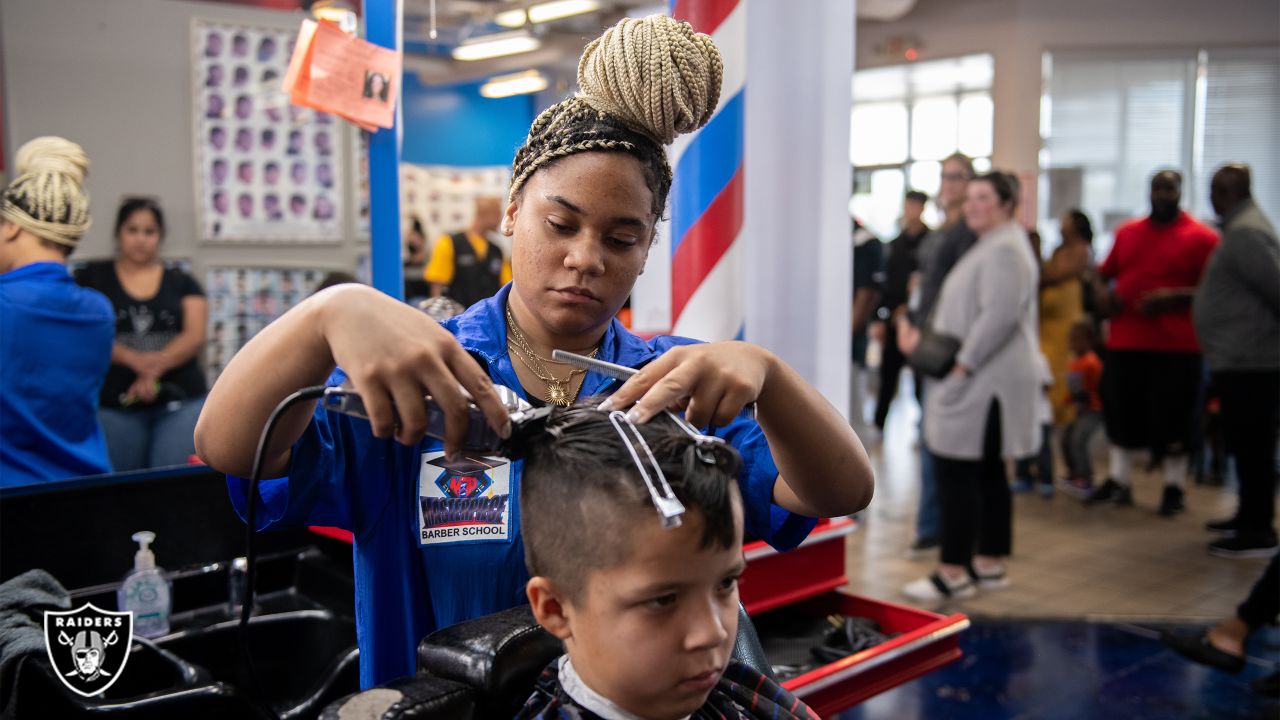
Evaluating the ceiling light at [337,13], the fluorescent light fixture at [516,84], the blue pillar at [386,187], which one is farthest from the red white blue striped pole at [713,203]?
the fluorescent light fixture at [516,84]

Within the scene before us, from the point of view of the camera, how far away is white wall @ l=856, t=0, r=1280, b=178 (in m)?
9.36

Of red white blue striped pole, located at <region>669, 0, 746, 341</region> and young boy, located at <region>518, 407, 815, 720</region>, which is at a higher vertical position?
red white blue striped pole, located at <region>669, 0, 746, 341</region>

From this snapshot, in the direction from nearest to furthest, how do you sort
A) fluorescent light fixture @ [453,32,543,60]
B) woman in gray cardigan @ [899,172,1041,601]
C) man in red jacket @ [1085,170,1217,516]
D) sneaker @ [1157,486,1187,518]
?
1. woman in gray cardigan @ [899,172,1041,601]
2. man in red jacket @ [1085,170,1217,516]
3. sneaker @ [1157,486,1187,518]
4. fluorescent light fixture @ [453,32,543,60]

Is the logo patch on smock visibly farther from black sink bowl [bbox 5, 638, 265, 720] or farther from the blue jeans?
the blue jeans

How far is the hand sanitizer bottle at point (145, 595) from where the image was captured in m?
2.01

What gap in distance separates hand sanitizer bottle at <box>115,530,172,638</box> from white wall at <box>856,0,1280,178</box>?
29.8 feet

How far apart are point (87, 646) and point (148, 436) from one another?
1192 millimetres

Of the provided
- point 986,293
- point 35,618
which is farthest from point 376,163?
point 986,293

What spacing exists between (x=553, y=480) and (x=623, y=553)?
11cm

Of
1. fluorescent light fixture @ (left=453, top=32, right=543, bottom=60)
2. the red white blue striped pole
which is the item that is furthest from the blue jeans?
fluorescent light fixture @ (left=453, top=32, right=543, bottom=60)

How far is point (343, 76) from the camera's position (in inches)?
89.7

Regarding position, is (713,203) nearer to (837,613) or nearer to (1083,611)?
(837,613)

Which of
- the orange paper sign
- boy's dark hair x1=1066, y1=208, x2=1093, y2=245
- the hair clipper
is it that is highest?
the orange paper sign

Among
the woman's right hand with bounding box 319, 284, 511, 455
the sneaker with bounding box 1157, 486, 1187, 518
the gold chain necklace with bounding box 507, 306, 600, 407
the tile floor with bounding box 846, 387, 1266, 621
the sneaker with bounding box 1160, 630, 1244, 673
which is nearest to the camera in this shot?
the woman's right hand with bounding box 319, 284, 511, 455
